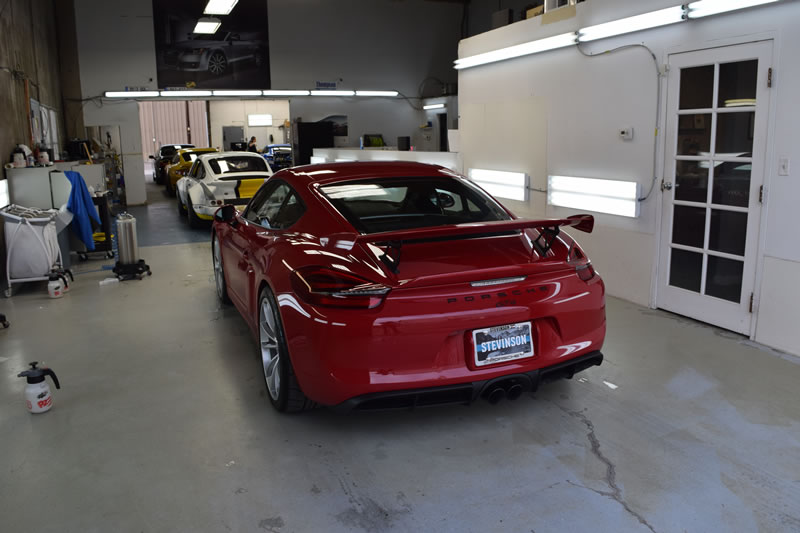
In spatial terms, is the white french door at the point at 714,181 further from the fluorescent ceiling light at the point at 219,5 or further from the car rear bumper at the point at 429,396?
the fluorescent ceiling light at the point at 219,5

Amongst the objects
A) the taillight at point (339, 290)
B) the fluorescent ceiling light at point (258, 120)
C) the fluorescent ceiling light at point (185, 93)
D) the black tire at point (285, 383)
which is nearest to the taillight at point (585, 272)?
the taillight at point (339, 290)

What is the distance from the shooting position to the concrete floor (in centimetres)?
251

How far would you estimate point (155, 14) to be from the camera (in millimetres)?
16812

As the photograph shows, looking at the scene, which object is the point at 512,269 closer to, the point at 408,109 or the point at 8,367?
the point at 8,367

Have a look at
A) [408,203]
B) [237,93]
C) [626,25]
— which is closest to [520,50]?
[626,25]

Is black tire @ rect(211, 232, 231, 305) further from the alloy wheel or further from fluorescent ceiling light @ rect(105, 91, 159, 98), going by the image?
fluorescent ceiling light @ rect(105, 91, 159, 98)

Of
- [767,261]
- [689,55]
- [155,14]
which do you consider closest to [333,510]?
[767,261]

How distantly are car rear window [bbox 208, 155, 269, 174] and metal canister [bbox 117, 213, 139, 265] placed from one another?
3.81 metres

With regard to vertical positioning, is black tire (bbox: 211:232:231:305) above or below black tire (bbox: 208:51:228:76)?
below

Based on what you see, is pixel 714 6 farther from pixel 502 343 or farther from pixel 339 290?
pixel 339 290

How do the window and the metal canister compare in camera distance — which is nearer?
the window

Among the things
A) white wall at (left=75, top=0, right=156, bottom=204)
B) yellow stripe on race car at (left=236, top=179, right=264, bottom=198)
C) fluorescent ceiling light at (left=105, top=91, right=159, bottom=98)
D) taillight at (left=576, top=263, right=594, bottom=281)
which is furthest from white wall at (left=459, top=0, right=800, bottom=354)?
fluorescent ceiling light at (left=105, top=91, right=159, bottom=98)

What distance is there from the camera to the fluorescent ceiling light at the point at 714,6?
→ 4.39 m

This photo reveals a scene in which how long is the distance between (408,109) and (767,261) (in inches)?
666
